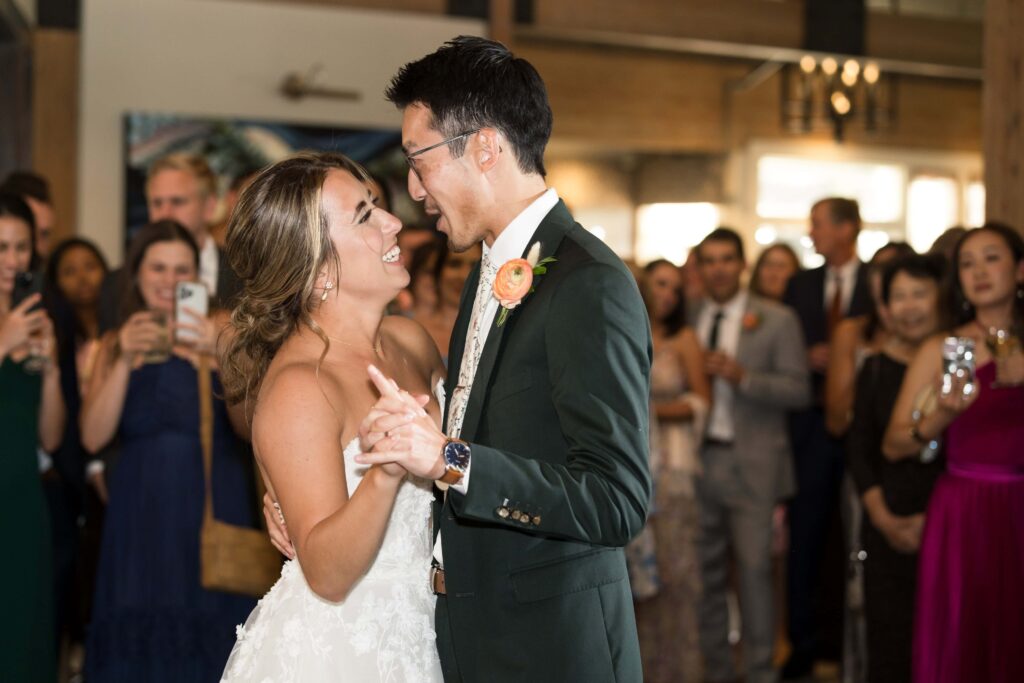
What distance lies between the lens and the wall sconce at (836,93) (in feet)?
34.0

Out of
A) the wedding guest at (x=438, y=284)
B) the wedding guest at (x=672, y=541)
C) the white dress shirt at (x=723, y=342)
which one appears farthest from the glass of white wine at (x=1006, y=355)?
the white dress shirt at (x=723, y=342)

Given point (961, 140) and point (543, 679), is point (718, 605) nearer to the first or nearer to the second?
point (543, 679)

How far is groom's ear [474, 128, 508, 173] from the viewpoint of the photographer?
215 cm

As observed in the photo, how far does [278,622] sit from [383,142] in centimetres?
714

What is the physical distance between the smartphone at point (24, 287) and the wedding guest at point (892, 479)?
289cm

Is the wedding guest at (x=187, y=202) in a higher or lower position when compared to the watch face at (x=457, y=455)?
higher

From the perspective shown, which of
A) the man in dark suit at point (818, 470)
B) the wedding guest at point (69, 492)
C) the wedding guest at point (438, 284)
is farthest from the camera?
the man in dark suit at point (818, 470)

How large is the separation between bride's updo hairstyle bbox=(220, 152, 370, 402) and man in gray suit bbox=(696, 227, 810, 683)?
3.36 m

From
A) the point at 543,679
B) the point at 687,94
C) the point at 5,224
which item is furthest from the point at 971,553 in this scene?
the point at 687,94

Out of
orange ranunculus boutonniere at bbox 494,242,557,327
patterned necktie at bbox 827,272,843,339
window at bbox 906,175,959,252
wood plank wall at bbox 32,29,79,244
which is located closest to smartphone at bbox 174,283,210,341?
orange ranunculus boutonniere at bbox 494,242,557,327

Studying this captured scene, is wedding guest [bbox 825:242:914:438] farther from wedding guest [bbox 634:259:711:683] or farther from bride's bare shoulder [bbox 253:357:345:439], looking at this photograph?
bride's bare shoulder [bbox 253:357:345:439]

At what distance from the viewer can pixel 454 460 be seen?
1812mm

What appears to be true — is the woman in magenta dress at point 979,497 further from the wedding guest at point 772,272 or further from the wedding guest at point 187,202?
the wedding guest at point 772,272

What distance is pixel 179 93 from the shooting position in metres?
8.72
